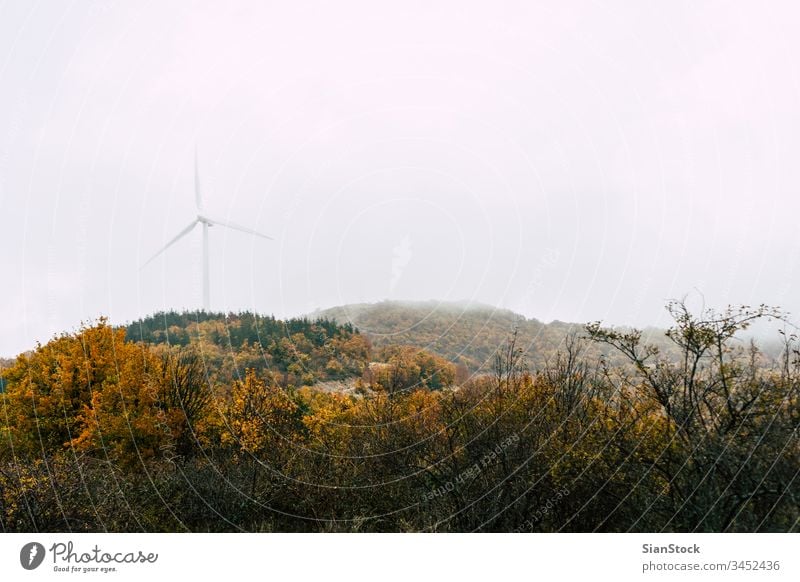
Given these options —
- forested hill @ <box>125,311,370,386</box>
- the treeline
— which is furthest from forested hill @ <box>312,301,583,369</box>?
forested hill @ <box>125,311,370,386</box>

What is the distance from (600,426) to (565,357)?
753cm

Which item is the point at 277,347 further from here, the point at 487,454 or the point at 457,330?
the point at 487,454

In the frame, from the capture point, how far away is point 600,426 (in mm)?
15625

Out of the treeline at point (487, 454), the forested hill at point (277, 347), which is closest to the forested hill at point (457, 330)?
the treeline at point (487, 454)

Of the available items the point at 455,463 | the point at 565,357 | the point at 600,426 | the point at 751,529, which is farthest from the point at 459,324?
the point at 751,529

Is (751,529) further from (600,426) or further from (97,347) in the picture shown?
(97,347)

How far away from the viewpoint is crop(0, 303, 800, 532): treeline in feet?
42.4

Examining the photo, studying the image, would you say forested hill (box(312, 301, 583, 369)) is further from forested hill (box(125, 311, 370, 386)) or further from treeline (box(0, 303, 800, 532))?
forested hill (box(125, 311, 370, 386))

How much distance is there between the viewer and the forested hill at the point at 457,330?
27.1m

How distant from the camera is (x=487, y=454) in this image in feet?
60.1

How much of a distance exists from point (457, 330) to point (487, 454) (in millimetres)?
12036

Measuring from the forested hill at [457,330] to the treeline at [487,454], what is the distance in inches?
45.7

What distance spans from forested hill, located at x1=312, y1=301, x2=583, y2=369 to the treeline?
1.16 meters
